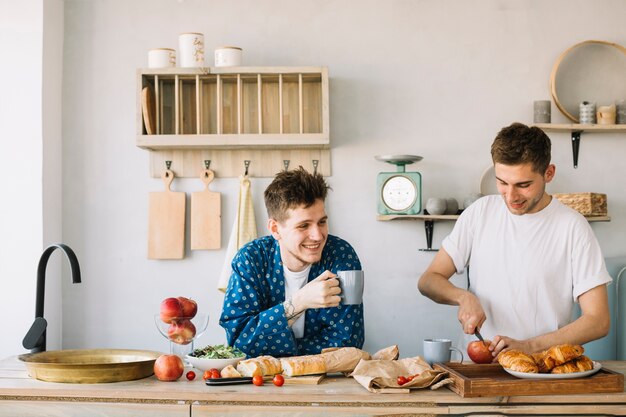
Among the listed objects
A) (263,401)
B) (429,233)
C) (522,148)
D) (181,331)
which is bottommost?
(263,401)

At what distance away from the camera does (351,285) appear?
2154 mm

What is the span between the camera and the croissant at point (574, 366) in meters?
1.92

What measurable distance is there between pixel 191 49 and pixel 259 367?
71.7 inches

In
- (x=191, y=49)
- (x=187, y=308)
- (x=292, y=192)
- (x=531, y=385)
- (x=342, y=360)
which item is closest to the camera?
(x=531, y=385)

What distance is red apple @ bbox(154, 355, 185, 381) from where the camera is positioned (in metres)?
2.06

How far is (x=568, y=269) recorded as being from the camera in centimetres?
262

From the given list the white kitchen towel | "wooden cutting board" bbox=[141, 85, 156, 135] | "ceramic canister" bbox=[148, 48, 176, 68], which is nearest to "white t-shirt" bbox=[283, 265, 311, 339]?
the white kitchen towel

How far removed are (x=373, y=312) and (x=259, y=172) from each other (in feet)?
2.85

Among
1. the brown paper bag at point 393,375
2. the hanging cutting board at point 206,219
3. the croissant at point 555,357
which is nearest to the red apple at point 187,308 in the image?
the brown paper bag at point 393,375

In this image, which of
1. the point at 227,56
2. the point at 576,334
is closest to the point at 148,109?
the point at 227,56

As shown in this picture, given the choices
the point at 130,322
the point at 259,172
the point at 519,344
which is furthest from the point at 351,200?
the point at 519,344

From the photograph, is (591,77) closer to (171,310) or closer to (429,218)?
(429,218)

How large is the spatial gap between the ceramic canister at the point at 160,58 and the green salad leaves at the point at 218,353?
1.66 meters

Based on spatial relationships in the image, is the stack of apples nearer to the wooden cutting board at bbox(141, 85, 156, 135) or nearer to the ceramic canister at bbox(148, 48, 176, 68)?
the wooden cutting board at bbox(141, 85, 156, 135)
